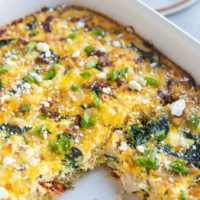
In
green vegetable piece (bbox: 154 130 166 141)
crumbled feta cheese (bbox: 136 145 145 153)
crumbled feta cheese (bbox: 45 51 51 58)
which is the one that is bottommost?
crumbled feta cheese (bbox: 136 145 145 153)

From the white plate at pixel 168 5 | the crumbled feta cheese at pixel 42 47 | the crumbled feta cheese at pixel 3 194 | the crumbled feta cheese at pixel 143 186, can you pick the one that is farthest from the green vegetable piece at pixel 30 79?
the white plate at pixel 168 5

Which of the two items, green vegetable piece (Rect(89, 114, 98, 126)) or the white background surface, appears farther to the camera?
the white background surface

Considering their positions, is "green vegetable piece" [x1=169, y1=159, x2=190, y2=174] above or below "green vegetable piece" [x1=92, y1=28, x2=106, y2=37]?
below

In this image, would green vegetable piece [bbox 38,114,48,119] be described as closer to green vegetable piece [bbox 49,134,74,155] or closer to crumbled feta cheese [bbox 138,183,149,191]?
green vegetable piece [bbox 49,134,74,155]

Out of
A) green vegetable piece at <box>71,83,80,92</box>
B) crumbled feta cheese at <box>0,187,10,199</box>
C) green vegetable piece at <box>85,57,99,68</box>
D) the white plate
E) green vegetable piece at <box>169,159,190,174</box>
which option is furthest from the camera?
the white plate

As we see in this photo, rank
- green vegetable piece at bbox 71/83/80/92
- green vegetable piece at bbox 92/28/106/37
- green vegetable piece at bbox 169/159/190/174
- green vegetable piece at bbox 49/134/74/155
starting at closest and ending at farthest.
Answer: green vegetable piece at bbox 169/159/190/174
green vegetable piece at bbox 49/134/74/155
green vegetable piece at bbox 71/83/80/92
green vegetable piece at bbox 92/28/106/37

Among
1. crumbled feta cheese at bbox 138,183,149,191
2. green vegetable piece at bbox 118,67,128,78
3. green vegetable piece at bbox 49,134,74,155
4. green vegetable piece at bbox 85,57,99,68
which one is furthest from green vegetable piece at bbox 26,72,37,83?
crumbled feta cheese at bbox 138,183,149,191
